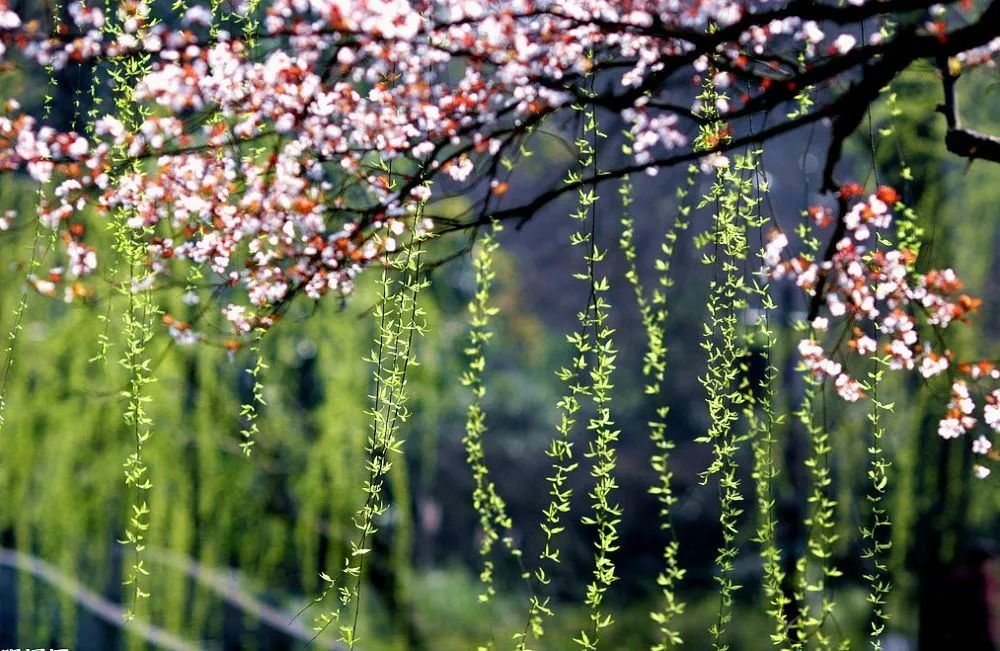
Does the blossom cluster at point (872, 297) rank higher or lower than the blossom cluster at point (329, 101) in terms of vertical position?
lower

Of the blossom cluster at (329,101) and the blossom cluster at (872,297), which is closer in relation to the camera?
the blossom cluster at (329,101)

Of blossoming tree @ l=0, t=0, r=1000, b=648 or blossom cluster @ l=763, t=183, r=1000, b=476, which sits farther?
blossom cluster @ l=763, t=183, r=1000, b=476

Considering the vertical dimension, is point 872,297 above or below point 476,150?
below

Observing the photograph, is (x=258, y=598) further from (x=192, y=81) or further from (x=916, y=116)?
(x=916, y=116)

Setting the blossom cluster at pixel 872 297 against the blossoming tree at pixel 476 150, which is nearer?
the blossoming tree at pixel 476 150

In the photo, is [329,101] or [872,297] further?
[872,297]

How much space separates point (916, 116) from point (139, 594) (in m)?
4.03

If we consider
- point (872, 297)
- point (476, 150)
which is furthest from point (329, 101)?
point (872, 297)

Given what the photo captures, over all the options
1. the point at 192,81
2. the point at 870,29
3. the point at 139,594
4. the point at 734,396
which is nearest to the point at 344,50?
the point at 192,81

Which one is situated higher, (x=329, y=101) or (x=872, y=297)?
(x=329, y=101)

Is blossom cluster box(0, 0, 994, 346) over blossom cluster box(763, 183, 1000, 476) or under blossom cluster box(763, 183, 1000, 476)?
over

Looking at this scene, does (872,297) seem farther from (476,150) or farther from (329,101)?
(329,101)

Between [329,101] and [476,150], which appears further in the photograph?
[476,150]

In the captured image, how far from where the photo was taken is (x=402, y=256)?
2248mm
